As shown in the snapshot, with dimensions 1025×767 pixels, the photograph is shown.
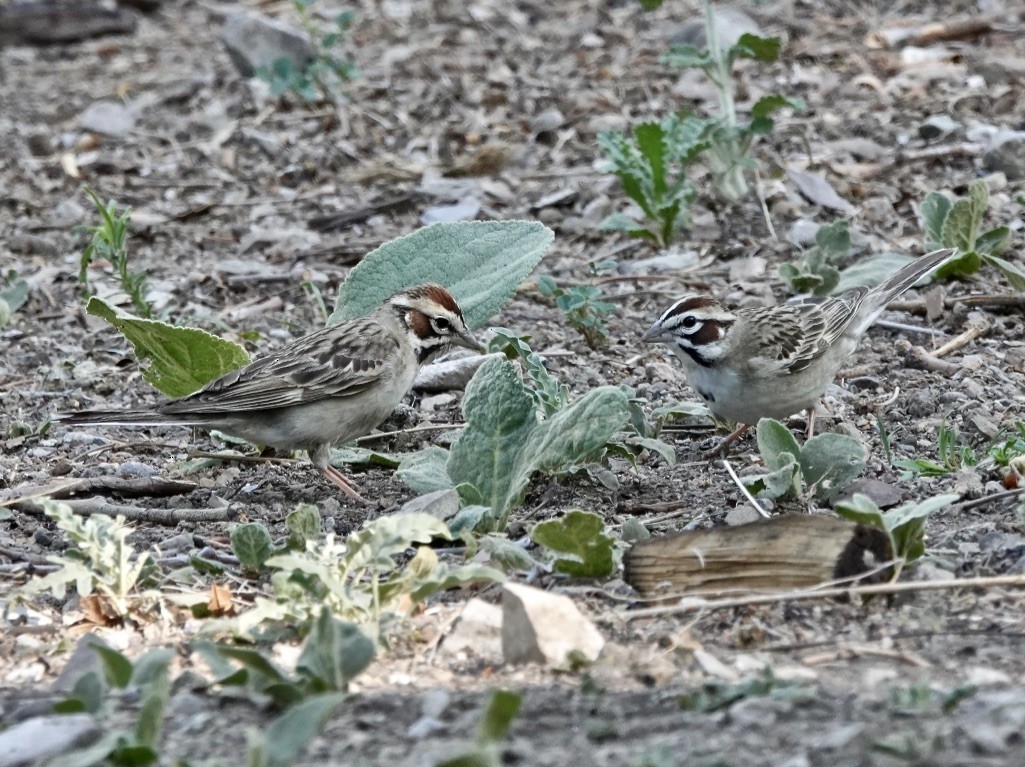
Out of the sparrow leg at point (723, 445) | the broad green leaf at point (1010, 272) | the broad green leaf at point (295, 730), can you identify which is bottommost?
the sparrow leg at point (723, 445)

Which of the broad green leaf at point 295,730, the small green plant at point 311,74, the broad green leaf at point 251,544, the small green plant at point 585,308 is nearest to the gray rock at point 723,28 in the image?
the small green plant at point 311,74

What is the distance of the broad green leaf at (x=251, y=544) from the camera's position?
4742 mm

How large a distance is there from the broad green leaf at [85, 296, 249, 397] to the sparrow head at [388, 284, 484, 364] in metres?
0.74

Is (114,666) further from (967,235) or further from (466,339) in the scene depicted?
(967,235)

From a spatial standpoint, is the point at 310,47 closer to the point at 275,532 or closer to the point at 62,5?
the point at 62,5

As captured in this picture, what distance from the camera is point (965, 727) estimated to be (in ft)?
10.4

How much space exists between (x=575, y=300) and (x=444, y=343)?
2.38ft

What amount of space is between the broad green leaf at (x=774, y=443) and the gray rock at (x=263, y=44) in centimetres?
672

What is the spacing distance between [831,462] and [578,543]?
1.16 m

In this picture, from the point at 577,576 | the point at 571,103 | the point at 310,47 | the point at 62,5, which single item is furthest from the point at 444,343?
the point at 62,5

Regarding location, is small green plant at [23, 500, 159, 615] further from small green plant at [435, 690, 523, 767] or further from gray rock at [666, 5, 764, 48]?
gray rock at [666, 5, 764, 48]

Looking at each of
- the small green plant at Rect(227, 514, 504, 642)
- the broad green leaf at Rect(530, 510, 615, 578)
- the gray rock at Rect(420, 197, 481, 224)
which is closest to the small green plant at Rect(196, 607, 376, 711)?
the small green plant at Rect(227, 514, 504, 642)

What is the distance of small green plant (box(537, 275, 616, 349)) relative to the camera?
273 inches

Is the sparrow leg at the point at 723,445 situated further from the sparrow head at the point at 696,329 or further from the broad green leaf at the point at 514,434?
the broad green leaf at the point at 514,434
